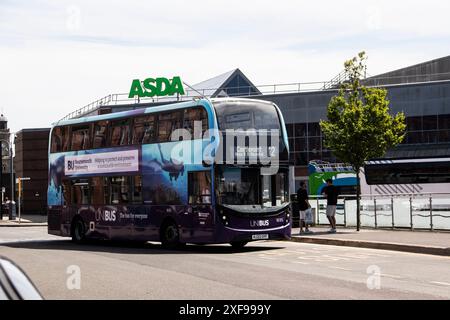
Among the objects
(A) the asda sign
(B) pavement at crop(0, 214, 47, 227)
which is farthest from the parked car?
(A) the asda sign

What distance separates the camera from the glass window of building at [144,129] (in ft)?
66.0

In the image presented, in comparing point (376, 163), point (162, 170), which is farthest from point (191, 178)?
point (376, 163)

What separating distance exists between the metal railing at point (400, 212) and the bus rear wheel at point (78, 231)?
392 inches

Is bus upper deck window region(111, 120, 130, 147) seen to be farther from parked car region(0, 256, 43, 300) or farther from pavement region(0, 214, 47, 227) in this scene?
pavement region(0, 214, 47, 227)

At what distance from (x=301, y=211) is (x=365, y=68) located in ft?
17.9

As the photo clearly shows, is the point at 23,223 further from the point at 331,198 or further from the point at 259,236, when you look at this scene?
the point at 259,236

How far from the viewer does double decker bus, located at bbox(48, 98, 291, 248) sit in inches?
718

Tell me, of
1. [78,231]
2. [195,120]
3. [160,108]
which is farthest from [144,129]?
[78,231]

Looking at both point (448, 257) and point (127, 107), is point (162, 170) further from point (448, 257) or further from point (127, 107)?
point (127, 107)

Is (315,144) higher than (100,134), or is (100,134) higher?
(315,144)

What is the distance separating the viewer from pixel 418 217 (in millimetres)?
24562

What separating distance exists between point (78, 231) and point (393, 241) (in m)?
10.1

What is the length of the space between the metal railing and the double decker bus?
6.61m

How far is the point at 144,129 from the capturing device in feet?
67.0
